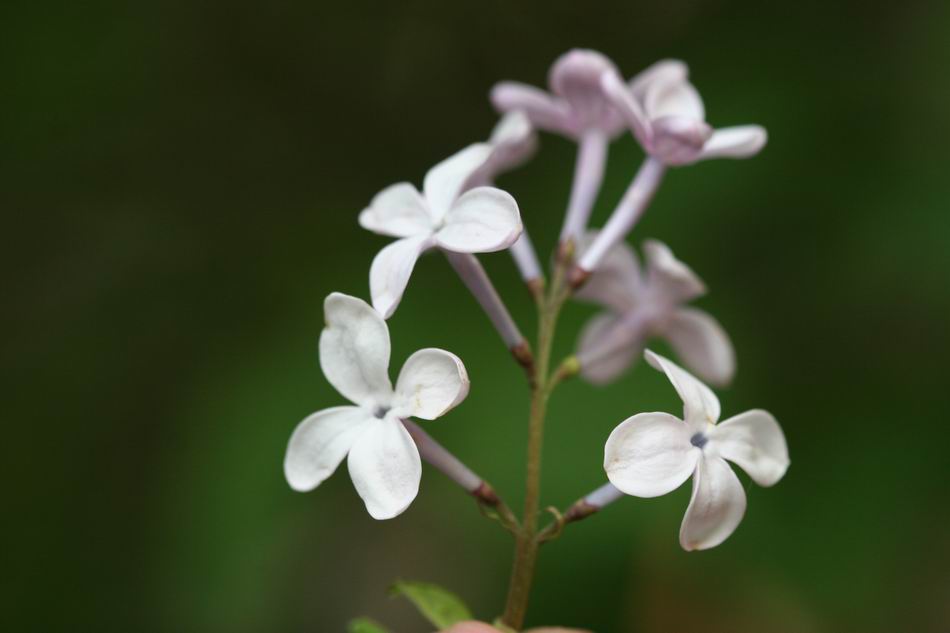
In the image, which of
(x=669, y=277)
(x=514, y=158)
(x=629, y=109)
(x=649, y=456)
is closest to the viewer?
(x=649, y=456)

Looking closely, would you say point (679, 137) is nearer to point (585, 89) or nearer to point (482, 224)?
point (585, 89)

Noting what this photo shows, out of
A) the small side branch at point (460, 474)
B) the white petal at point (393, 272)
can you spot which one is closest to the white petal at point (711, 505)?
the small side branch at point (460, 474)

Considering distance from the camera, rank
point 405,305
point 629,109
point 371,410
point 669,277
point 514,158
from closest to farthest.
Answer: point 371,410, point 629,109, point 669,277, point 514,158, point 405,305

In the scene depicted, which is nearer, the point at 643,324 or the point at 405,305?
the point at 643,324

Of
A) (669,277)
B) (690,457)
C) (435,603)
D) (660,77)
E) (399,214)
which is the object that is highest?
(660,77)

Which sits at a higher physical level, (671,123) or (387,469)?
(671,123)

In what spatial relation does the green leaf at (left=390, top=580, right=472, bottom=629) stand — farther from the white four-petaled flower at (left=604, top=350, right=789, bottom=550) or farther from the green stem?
the white four-petaled flower at (left=604, top=350, right=789, bottom=550)

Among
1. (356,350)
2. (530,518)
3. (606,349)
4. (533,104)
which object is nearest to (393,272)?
(356,350)
